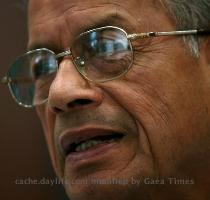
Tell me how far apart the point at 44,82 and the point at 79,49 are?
0.88ft


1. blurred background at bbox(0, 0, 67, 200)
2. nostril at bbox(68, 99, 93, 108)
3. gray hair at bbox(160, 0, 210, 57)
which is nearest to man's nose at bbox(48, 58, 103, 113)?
nostril at bbox(68, 99, 93, 108)

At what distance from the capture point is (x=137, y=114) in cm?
131

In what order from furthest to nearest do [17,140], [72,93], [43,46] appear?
[17,140]
[43,46]
[72,93]

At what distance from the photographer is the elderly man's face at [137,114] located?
51.2 inches

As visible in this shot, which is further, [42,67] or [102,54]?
[42,67]

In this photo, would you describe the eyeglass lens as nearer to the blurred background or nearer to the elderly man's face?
the elderly man's face

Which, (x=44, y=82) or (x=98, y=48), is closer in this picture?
(x=98, y=48)

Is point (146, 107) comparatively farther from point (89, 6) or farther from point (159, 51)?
point (89, 6)

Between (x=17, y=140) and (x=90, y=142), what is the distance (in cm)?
103

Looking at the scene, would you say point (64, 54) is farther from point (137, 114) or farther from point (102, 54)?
point (137, 114)

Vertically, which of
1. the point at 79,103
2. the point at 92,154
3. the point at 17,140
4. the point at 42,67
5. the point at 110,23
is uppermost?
the point at 110,23

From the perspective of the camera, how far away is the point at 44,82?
158cm

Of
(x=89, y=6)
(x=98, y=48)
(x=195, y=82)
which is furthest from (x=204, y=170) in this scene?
(x=89, y=6)

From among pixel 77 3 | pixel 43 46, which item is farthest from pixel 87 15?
pixel 43 46
